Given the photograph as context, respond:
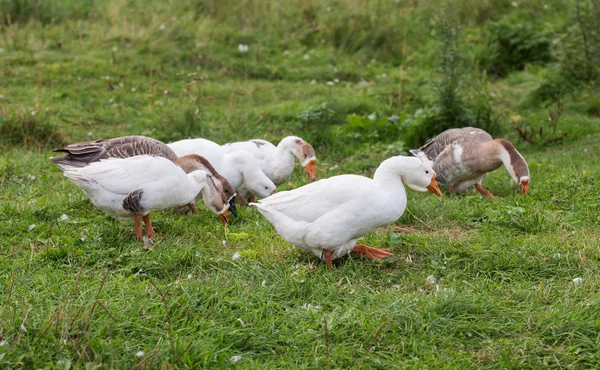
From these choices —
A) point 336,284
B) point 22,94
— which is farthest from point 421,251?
point 22,94

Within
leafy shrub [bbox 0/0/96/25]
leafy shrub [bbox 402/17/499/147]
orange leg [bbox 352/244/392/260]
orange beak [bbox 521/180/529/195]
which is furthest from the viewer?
leafy shrub [bbox 0/0/96/25]

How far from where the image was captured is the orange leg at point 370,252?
561 cm

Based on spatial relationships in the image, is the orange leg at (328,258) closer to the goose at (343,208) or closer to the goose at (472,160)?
the goose at (343,208)

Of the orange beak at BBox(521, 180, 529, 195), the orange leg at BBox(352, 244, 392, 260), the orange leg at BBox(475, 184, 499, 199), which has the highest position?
the orange leg at BBox(352, 244, 392, 260)

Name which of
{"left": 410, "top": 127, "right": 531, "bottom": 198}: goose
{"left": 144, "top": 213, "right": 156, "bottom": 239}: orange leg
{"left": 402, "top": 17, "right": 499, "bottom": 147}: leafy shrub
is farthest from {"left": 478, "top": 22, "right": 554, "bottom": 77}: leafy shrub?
{"left": 144, "top": 213, "right": 156, "bottom": 239}: orange leg

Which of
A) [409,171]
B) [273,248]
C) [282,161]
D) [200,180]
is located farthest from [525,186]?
[200,180]

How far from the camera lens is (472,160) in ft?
25.3

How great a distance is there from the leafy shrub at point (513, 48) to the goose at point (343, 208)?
859 centimetres

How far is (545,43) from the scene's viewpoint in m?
13.5

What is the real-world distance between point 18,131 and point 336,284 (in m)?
5.98

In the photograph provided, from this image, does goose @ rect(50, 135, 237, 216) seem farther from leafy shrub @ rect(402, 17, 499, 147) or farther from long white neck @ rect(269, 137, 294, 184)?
leafy shrub @ rect(402, 17, 499, 147)

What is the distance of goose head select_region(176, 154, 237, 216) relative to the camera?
6866mm

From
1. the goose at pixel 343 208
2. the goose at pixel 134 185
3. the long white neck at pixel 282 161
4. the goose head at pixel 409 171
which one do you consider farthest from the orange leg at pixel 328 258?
the long white neck at pixel 282 161

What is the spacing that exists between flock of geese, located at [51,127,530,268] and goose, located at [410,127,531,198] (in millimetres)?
11
